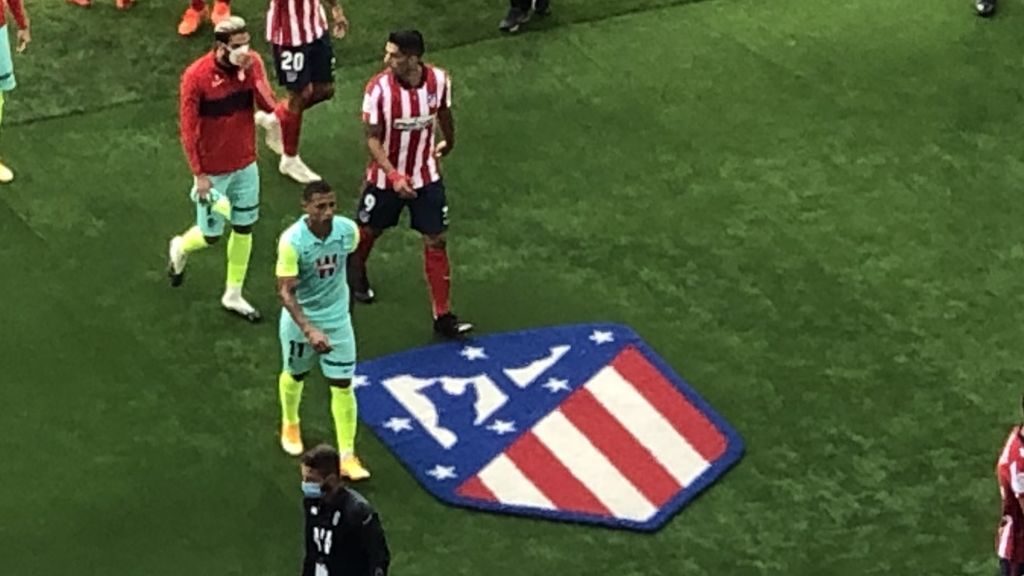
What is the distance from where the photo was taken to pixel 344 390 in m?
8.96

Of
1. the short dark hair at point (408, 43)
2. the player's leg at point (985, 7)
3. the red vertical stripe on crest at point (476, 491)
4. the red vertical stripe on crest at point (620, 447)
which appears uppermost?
the short dark hair at point (408, 43)

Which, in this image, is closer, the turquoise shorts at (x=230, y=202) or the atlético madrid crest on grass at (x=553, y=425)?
the atlético madrid crest on grass at (x=553, y=425)

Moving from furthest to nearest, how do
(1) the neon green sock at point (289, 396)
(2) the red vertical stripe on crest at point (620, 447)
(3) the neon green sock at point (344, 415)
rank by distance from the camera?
1. (2) the red vertical stripe on crest at point (620, 447)
2. (1) the neon green sock at point (289, 396)
3. (3) the neon green sock at point (344, 415)

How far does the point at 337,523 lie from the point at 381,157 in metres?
3.00

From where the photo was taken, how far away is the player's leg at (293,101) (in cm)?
1138

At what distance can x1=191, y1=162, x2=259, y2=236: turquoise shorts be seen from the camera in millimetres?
9906

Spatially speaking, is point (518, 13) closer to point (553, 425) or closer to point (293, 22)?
point (293, 22)

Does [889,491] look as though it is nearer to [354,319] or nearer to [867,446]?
[867,446]

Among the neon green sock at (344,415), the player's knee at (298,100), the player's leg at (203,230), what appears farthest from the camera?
the player's knee at (298,100)

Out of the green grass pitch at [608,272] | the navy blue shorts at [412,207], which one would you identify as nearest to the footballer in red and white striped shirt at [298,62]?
the green grass pitch at [608,272]

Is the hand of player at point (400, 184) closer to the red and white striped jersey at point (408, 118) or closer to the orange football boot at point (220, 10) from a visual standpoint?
the red and white striped jersey at point (408, 118)

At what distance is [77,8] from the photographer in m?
13.9

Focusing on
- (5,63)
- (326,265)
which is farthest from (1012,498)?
(5,63)

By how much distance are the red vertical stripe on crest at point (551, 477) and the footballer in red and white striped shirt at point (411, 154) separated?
1.06m
